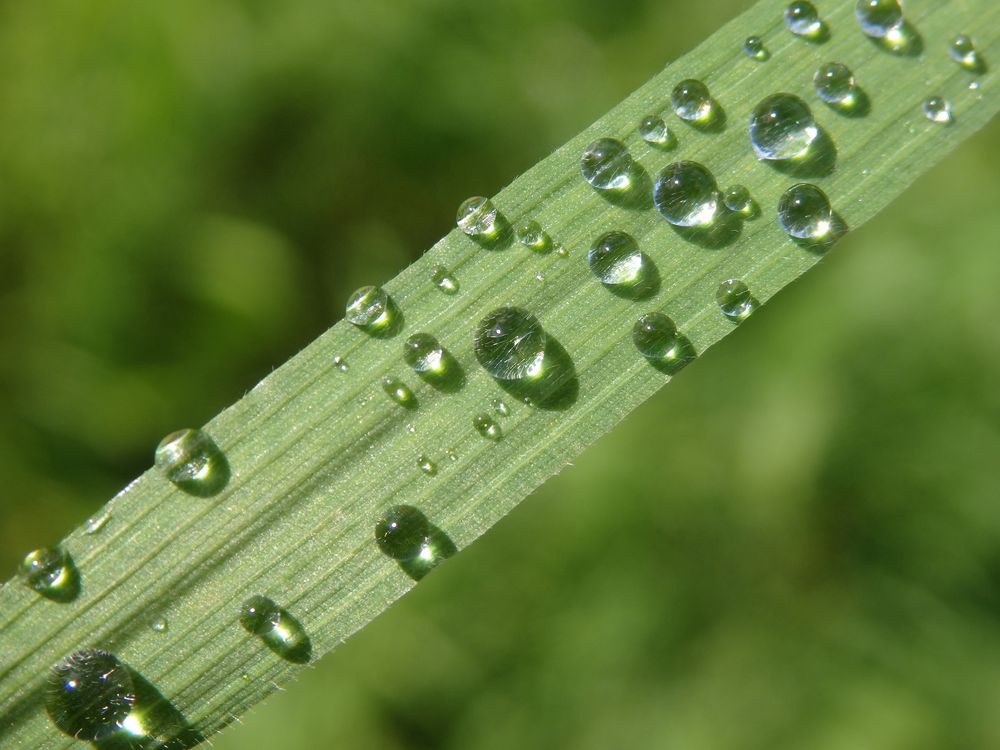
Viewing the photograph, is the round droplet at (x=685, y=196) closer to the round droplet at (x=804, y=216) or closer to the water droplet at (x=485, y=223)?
the round droplet at (x=804, y=216)

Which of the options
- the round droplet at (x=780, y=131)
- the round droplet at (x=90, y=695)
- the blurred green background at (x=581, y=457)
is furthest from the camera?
the blurred green background at (x=581, y=457)

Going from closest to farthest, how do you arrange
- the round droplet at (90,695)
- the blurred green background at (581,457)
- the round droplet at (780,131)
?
the round droplet at (90,695) → the round droplet at (780,131) → the blurred green background at (581,457)

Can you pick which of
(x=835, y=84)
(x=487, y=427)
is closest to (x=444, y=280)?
(x=487, y=427)

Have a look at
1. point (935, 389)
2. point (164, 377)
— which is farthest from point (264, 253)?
point (935, 389)

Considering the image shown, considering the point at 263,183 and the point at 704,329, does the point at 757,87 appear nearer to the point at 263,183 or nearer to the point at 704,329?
the point at 704,329

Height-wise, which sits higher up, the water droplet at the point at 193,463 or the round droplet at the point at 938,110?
the water droplet at the point at 193,463

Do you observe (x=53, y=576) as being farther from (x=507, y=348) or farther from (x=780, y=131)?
(x=780, y=131)

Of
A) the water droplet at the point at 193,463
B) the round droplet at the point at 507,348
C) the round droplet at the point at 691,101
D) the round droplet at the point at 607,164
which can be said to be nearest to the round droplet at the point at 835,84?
the round droplet at the point at 691,101
